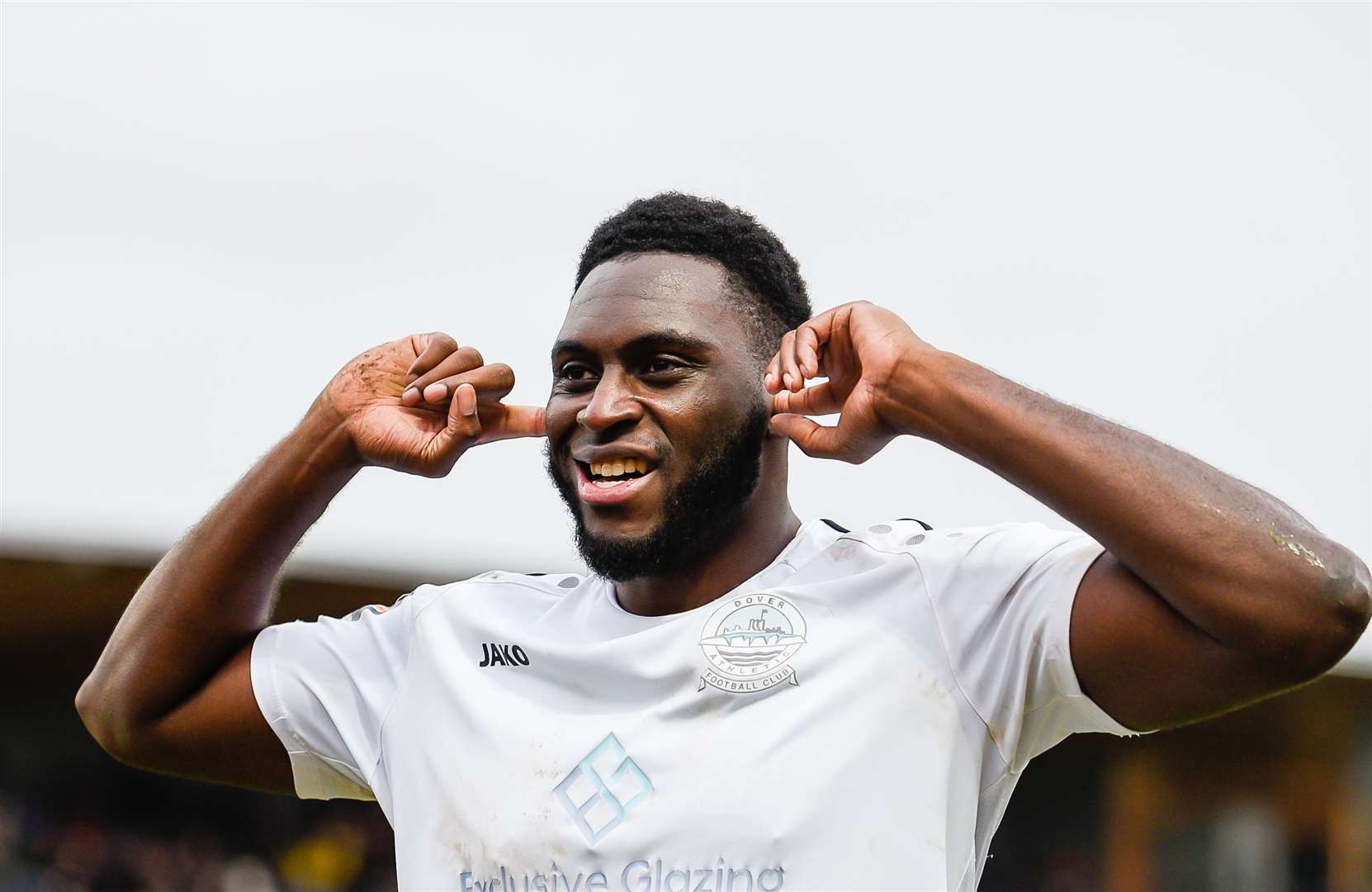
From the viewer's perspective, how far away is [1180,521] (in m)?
2.60

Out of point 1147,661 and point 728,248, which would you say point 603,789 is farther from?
point 728,248

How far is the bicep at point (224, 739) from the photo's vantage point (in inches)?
138

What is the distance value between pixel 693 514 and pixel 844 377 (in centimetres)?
45

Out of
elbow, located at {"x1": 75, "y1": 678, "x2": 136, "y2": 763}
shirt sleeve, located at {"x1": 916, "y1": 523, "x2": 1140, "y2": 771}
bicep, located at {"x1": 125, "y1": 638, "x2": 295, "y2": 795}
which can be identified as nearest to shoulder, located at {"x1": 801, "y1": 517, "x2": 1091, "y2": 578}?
shirt sleeve, located at {"x1": 916, "y1": 523, "x2": 1140, "y2": 771}

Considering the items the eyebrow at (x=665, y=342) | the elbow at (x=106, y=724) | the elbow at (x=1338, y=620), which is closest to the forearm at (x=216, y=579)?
the elbow at (x=106, y=724)

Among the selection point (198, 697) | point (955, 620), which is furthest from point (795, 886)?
point (198, 697)

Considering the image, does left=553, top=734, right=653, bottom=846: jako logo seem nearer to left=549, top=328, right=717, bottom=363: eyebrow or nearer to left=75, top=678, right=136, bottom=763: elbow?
left=549, top=328, right=717, bottom=363: eyebrow

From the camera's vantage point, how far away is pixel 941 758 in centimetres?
287

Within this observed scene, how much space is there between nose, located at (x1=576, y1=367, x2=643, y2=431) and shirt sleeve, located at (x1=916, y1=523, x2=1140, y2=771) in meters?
0.71

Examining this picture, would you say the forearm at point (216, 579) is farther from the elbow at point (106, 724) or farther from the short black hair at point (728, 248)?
the short black hair at point (728, 248)

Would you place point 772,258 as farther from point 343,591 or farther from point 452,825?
point 343,591

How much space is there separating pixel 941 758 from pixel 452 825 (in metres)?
1.03

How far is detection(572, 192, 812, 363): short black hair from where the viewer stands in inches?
139

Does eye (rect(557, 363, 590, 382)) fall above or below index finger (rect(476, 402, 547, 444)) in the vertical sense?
above
